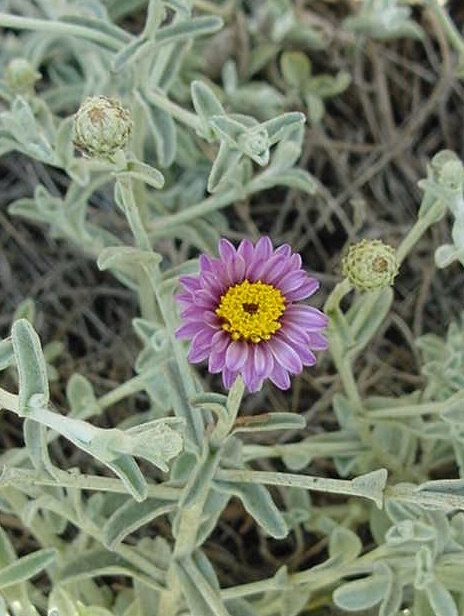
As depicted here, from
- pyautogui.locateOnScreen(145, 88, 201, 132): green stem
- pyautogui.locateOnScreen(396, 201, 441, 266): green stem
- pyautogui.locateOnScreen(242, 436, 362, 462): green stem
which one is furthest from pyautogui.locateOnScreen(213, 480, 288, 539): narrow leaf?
pyautogui.locateOnScreen(145, 88, 201, 132): green stem

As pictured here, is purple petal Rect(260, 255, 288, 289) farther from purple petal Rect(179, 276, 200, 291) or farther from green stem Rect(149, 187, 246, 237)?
green stem Rect(149, 187, 246, 237)

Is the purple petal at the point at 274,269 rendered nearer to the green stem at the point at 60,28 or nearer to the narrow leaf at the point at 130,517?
the narrow leaf at the point at 130,517

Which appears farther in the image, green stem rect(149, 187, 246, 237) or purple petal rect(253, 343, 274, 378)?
green stem rect(149, 187, 246, 237)

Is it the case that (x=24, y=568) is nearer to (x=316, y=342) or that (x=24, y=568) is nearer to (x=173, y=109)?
(x=316, y=342)

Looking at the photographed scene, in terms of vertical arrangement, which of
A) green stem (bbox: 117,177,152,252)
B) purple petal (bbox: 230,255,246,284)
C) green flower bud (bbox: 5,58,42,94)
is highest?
green flower bud (bbox: 5,58,42,94)

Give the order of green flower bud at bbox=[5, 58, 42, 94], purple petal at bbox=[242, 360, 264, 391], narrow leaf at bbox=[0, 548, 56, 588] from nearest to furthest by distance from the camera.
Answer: purple petal at bbox=[242, 360, 264, 391], narrow leaf at bbox=[0, 548, 56, 588], green flower bud at bbox=[5, 58, 42, 94]

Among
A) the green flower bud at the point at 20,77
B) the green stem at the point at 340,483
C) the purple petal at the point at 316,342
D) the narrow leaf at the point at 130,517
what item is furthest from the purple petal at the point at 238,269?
the green flower bud at the point at 20,77

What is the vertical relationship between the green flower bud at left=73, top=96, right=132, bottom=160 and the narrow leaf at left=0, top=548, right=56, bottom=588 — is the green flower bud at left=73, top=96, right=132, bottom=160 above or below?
above

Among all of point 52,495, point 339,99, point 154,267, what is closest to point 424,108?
point 339,99
